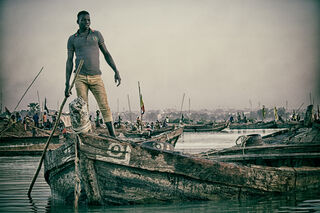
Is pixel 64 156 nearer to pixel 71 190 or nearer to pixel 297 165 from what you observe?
pixel 71 190

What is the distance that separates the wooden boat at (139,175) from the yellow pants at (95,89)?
3.12 ft

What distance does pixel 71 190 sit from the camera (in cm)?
732

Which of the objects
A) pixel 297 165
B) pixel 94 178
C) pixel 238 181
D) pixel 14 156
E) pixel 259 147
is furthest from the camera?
pixel 14 156

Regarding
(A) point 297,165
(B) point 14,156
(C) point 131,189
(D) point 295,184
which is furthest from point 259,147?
(B) point 14,156

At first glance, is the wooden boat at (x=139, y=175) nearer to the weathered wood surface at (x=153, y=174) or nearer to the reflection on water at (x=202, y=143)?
the weathered wood surface at (x=153, y=174)

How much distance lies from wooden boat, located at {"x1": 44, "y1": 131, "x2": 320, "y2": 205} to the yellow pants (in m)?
0.95

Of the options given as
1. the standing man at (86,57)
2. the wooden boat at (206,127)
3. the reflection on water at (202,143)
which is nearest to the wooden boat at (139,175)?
the standing man at (86,57)

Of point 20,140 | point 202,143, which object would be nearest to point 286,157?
point 20,140

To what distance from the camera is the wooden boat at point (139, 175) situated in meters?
6.84

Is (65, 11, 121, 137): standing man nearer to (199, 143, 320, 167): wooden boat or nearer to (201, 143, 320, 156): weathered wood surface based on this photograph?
(199, 143, 320, 167): wooden boat

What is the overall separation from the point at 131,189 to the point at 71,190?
3.21 ft

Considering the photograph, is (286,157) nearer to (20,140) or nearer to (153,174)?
(153,174)

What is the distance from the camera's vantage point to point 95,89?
7645 millimetres

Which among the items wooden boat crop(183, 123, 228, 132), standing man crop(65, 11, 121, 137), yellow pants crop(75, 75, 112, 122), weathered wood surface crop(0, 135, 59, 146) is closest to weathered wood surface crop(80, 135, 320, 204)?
yellow pants crop(75, 75, 112, 122)
